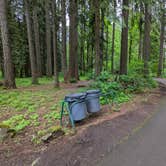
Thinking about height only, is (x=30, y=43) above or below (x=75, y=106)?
above

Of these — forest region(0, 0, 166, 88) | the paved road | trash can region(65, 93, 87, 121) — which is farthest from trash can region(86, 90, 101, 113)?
forest region(0, 0, 166, 88)

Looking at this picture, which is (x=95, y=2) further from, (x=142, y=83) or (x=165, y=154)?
(x=165, y=154)

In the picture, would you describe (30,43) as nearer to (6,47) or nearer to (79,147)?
(6,47)

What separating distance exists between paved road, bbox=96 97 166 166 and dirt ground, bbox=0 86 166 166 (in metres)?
0.18

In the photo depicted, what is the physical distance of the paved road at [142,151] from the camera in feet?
10.2

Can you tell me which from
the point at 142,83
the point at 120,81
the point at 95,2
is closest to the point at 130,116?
the point at 120,81

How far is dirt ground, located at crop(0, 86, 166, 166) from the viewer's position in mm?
3236

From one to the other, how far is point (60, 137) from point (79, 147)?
60 centimetres

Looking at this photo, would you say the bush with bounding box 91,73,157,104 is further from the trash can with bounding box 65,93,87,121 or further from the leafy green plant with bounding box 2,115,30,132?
the leafy green plant with bounding box 2,115,30,132

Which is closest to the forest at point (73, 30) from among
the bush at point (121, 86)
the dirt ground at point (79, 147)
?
the bush at point (121, 86)

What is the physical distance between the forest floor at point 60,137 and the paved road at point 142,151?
0.24 meters

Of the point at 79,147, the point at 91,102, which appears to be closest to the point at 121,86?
the point at 91,102

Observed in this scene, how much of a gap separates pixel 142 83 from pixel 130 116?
4.19m

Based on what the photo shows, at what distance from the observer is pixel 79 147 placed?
3.61m
